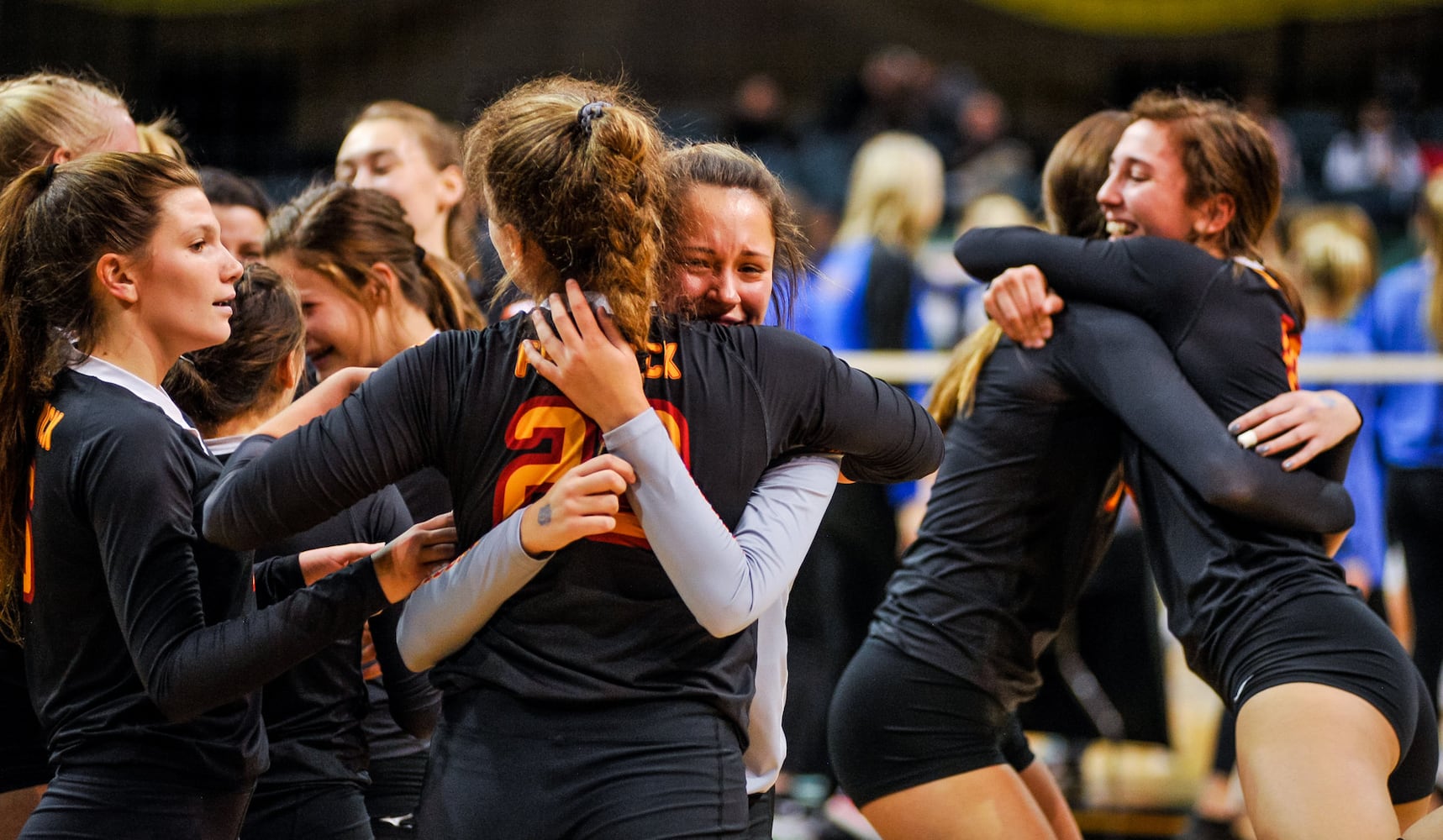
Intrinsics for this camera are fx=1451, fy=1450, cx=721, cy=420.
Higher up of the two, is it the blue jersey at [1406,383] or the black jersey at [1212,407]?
the black jersey at [1212,407]

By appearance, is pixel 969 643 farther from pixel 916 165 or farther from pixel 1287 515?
pixel 916 165

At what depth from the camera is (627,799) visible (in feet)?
4.95

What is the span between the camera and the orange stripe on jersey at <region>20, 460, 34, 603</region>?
1.79 meters

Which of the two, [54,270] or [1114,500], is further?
[1114,500]

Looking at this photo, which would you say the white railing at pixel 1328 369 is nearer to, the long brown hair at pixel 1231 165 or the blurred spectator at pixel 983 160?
the long brown hair at pixel 1231 165

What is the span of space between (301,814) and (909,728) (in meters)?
0.97

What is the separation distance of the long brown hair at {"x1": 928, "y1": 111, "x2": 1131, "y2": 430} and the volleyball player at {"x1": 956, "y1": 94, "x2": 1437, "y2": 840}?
2.9 inches

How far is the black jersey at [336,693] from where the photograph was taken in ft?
6.58

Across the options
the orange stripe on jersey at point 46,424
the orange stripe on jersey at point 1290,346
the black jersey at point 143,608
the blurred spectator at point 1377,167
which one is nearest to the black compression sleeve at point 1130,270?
the orange stripe on jersey at point 1290,346

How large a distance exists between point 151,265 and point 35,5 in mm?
8659

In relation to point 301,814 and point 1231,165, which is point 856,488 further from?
point 301,814

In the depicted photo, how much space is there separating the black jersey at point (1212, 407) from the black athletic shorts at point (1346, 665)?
Result: 0.10 feet

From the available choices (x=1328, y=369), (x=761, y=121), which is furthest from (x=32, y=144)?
(x=761, y=121)

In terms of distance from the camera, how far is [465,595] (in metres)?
1.55
